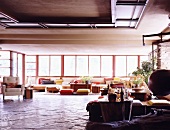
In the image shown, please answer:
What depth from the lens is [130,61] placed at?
19828 millimetres

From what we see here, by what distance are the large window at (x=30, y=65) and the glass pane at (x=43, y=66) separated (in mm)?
410

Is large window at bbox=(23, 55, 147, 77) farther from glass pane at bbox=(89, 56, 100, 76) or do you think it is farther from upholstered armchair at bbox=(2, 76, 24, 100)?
upholstered armchair at bbox=(2, 76, 24, 100)

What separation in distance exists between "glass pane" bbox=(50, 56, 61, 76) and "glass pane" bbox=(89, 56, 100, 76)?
7.06ft

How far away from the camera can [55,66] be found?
1997 centimetres

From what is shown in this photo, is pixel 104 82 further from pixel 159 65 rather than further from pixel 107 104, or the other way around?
pixel 107 104

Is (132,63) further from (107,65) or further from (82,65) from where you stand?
(82,65)


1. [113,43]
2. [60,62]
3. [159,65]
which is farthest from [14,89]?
[60,62]

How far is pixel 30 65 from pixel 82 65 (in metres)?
3.58

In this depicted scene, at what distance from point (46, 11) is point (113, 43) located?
5484 millimetres

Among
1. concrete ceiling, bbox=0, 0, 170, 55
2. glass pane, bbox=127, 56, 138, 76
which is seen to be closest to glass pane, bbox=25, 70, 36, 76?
glass pane, bbox=127, 56, 138, 76

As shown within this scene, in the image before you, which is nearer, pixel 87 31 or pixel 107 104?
pixel 107 104

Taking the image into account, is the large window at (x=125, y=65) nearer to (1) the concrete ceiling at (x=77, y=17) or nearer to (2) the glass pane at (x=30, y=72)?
(2) the glass pane at (x=30, y=72)

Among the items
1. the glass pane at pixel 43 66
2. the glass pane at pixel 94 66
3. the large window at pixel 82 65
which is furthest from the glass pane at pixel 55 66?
the glass pane at pixel 94 66

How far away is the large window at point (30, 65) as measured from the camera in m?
19.8
